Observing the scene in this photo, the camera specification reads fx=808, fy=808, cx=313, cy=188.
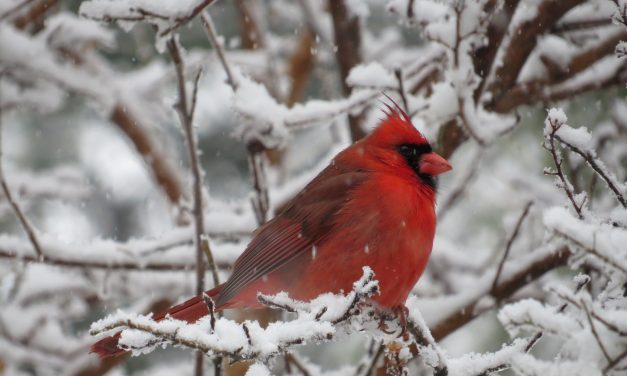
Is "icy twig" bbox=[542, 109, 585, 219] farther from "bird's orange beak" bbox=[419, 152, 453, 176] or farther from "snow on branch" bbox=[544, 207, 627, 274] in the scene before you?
"bird's orange beak" bbox=[419, 152, 453, 176]

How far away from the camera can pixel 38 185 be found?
461cm

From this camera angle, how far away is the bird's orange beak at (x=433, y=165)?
292cm

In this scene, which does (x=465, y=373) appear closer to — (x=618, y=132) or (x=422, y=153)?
(x=422, y=153)

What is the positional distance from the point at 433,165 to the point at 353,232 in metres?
0.46

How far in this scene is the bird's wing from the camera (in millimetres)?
2814

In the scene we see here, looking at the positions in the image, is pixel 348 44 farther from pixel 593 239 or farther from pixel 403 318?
pixel 593 239

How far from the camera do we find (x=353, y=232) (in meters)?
2.68

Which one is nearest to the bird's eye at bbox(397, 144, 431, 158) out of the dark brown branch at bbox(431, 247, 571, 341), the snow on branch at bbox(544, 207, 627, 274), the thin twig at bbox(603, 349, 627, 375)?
the dark brown branch at bbox(431, 247, 571, 341)

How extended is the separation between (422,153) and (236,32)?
14.1 feet

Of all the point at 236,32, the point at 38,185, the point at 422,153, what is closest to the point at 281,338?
the point at 422,153

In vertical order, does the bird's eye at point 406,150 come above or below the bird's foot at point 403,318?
above

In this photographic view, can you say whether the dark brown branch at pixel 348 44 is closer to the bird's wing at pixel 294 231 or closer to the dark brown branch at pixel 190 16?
the bird's wing at pixel 294 231

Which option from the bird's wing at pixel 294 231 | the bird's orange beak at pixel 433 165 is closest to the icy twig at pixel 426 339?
the bird's wing at pixel 294 231

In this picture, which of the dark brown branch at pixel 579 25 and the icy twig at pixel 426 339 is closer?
the icy twig at pixel 426 339
